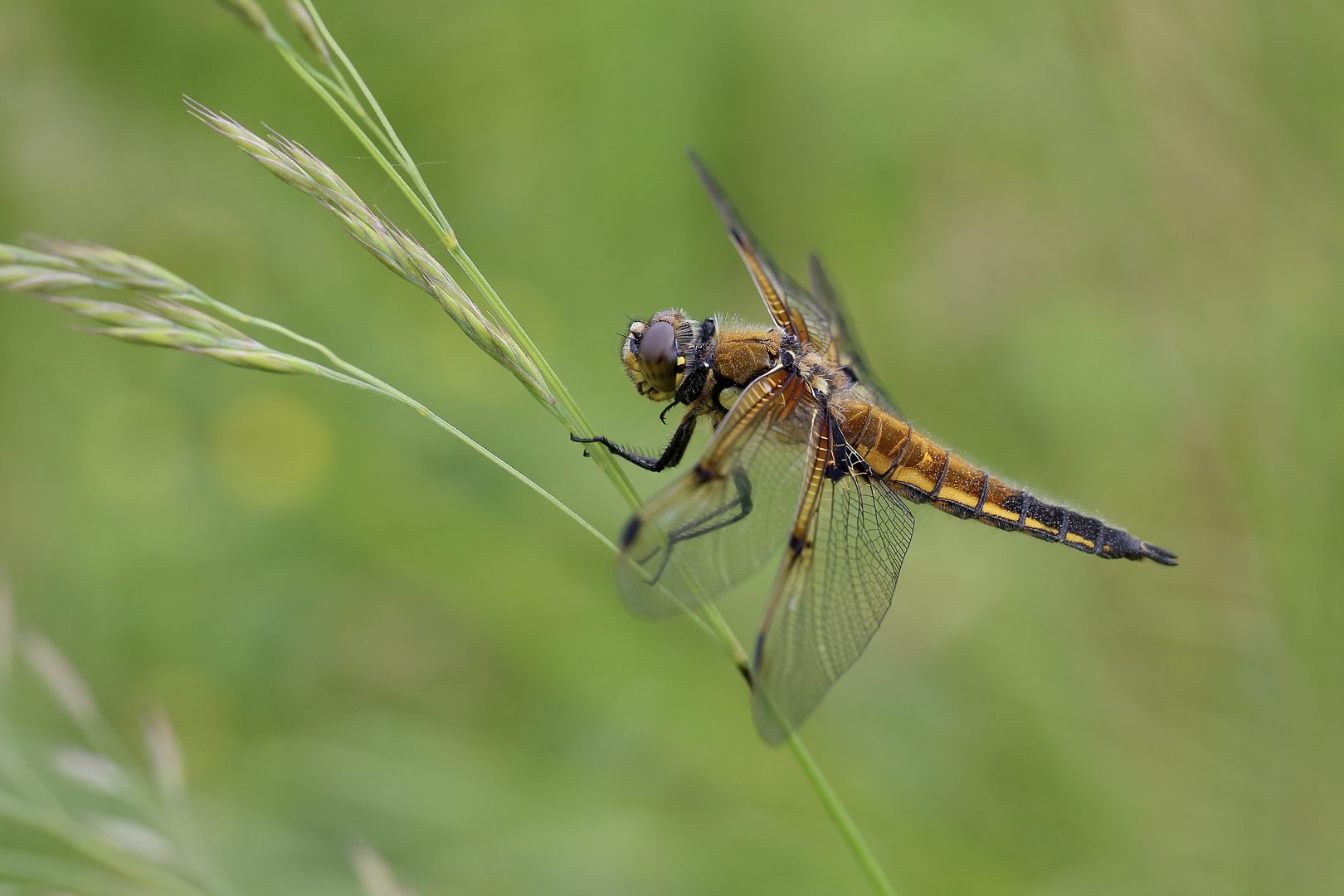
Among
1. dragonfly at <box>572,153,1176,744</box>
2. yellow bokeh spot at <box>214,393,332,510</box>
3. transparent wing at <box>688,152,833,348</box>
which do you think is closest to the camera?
dragonfly at <box>572,153,1176,744</box>

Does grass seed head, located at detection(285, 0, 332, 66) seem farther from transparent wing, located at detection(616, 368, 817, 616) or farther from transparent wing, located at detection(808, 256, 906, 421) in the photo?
transparent wing, located at detection(808, 256, 906, 421)

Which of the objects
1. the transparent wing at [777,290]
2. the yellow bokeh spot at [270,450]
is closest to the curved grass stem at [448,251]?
the transparent wing at [777,290]

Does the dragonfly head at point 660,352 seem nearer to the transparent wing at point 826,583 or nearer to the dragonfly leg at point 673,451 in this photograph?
the dragonfly leg at point 673,451

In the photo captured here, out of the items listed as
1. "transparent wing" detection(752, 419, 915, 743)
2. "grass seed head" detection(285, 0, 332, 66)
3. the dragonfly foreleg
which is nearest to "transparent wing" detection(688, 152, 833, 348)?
"transparent wing" detection(752, 419, 915, 743)

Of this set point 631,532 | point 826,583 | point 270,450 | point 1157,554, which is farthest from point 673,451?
point 270,450

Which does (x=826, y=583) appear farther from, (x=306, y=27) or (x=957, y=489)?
(x=306, y=27)

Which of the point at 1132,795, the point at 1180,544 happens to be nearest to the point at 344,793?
the point at 1132,795
